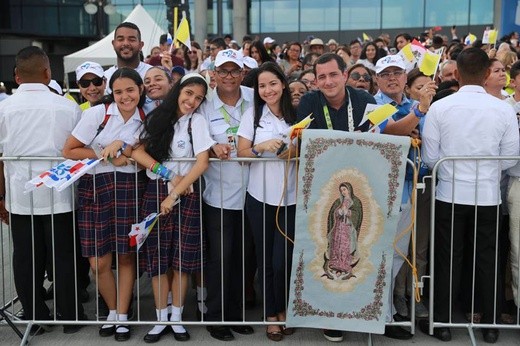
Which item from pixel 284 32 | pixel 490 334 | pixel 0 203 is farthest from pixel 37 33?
pixel 490 334

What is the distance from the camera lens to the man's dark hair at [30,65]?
5105mm

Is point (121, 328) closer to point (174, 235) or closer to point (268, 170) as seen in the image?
point (174, 235)

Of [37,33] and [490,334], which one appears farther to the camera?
[37,33]

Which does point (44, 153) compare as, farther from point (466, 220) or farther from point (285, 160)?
point (466, 220)

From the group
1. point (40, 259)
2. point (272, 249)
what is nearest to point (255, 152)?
point (272, 249)

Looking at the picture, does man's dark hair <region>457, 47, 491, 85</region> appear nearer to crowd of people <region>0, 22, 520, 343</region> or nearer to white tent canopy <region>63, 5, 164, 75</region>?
crowd of people <region>0, 22, 520, 343</region>

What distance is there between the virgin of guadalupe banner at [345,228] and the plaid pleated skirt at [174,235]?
0.83 meters

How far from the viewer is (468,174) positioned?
485cm

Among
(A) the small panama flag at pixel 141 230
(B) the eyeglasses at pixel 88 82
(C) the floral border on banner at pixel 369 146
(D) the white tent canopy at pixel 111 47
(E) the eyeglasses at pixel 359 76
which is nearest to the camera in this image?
(C) the floral border on banner at pixel 369 146

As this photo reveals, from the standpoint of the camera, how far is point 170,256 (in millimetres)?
5008

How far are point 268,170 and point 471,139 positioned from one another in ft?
5.27

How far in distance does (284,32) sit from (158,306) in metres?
25.9

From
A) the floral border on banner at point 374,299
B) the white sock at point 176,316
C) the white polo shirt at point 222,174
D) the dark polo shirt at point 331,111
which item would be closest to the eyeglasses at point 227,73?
the white polo shirt at point 222,174

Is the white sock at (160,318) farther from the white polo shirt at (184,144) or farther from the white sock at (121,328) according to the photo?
the white polo shirt at (184,144)
